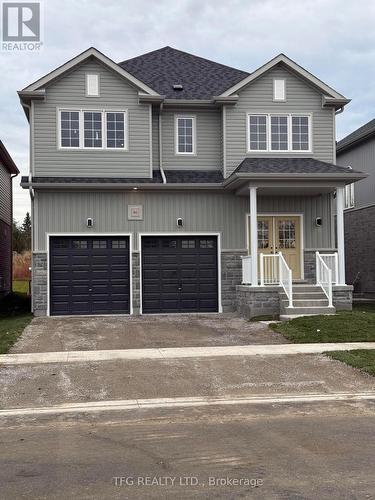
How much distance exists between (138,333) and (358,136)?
15781 millimetres

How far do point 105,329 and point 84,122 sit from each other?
732 cm

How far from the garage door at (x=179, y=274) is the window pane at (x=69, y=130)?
3858 mm

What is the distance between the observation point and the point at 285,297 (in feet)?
55.8

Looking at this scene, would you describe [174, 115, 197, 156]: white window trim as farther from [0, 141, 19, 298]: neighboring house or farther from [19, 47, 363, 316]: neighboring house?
[0, 141, 19, 298]: neighboring house

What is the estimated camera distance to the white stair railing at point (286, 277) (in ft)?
54.1

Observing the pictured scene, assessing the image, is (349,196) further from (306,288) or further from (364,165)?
(306,288)

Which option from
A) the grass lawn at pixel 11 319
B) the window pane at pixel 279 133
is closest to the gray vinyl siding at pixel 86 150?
the window pane at pixel 279 133

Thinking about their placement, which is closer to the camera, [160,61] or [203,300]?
[203,300]

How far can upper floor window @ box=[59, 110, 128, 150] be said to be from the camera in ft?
63.2

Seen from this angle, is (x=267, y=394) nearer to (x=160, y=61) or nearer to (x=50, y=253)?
(x=50, y=253)

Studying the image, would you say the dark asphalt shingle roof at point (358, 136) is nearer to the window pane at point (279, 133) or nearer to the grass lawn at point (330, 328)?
the window pane at point (279, 133)

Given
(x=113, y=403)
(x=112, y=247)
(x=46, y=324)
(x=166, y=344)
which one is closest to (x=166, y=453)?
(x=113, y=403)

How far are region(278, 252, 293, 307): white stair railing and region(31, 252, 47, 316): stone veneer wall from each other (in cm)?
729

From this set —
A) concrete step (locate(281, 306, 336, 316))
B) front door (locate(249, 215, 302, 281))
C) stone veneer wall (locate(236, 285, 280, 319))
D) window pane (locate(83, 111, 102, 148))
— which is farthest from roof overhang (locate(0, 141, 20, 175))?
concrete step (locate(281, 306, 336, 316))
